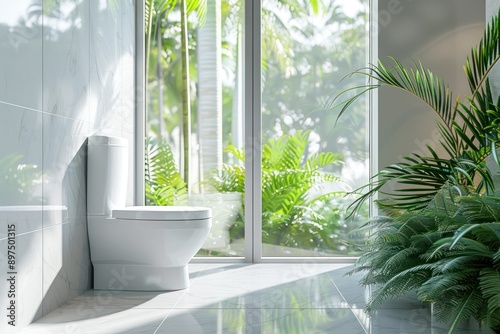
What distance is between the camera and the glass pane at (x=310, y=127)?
381cm

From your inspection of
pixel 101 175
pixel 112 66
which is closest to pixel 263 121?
pixel 112 66

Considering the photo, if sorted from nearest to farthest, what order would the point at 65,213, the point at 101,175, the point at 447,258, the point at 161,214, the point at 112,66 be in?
1. the point at 447,258
2. the point at 65,213
3. the point at 161,214
4. the point at 101,175
5. the point at 112,66

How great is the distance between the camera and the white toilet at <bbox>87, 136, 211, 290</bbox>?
286cm

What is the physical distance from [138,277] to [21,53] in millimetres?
1310

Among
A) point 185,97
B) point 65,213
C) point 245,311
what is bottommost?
point 245,311

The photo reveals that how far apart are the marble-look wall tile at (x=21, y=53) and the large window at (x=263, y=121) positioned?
148 centimetres

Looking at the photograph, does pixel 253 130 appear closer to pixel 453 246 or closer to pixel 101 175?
pixel 101 175

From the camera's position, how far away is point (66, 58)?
2666mm

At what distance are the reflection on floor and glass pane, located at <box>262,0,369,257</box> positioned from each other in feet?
1.72

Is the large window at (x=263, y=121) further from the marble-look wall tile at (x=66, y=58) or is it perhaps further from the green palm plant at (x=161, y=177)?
the marble-look wall tile at (x=66, y=58)

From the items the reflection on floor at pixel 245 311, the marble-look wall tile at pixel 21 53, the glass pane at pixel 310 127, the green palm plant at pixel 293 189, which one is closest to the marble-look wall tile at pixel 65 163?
the marble-look wall tile at pixel 21 53

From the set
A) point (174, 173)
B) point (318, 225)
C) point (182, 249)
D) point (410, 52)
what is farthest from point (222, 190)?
point (410, 52)

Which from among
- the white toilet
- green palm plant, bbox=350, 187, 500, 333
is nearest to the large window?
the white toilet

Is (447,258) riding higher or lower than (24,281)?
higher
